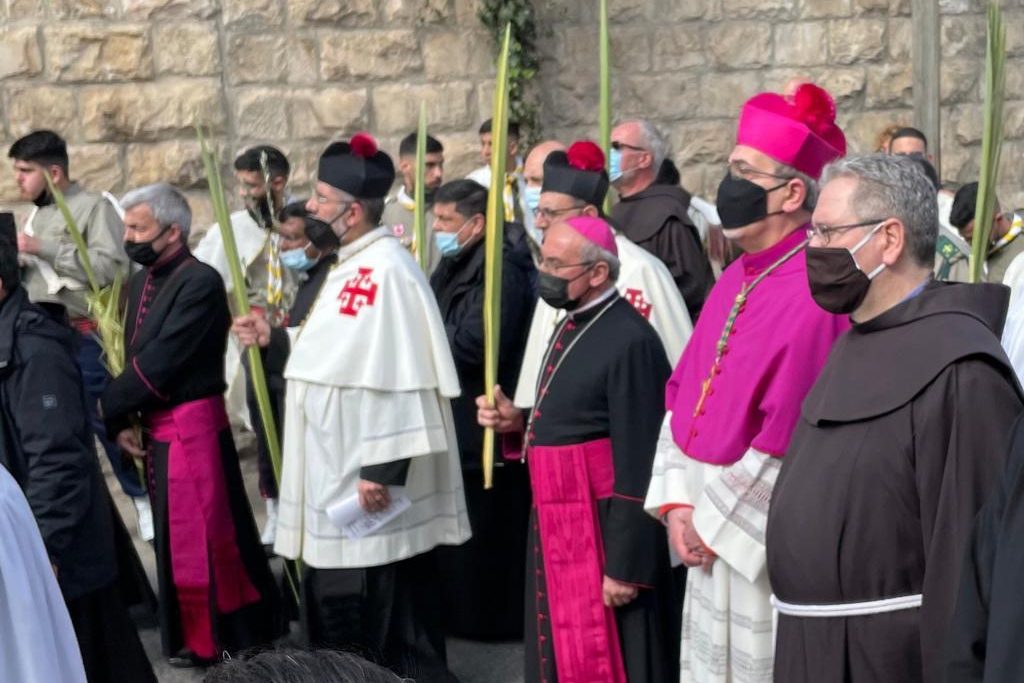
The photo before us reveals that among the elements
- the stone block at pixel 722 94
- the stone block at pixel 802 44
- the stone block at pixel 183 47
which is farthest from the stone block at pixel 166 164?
the stone block at pixel 802 44

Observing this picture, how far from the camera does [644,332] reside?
5.02m

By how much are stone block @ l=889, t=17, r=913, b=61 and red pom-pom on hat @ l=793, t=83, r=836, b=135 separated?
603cm

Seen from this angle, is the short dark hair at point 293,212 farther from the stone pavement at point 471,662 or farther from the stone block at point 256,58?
the stone block at point 256,58

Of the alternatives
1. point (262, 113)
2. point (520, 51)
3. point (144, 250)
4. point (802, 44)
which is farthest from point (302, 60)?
point (144, 250)

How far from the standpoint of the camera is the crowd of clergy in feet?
11.6

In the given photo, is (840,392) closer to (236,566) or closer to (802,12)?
(236,566)

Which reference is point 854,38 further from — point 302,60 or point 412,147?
point 302,60

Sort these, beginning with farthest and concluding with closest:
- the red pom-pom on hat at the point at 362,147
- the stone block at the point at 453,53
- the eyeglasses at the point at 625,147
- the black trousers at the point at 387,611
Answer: the stone block at the point at 453,53
the eyeglasses at the point at 625,147
the red pom-pom on hat at the point at 362,147
the black trousers at the point at 387,611

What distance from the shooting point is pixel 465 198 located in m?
6.46

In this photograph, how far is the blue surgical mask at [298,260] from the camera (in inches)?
271

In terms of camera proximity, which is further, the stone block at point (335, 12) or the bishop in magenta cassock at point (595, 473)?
the stone block at point (335, 12)

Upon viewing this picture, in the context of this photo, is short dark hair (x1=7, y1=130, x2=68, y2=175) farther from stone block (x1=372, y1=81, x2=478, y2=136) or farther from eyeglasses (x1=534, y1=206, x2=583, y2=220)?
eyeglasses (x1=534, y1=206, x2=583, y2=220)

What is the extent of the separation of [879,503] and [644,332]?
157 cm

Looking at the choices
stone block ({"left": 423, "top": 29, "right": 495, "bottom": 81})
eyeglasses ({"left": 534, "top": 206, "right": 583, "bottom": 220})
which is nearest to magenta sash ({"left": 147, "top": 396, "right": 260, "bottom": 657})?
eyeglasses ({"left": 534, "top": 206, "right": 583, "bottom": 220})
